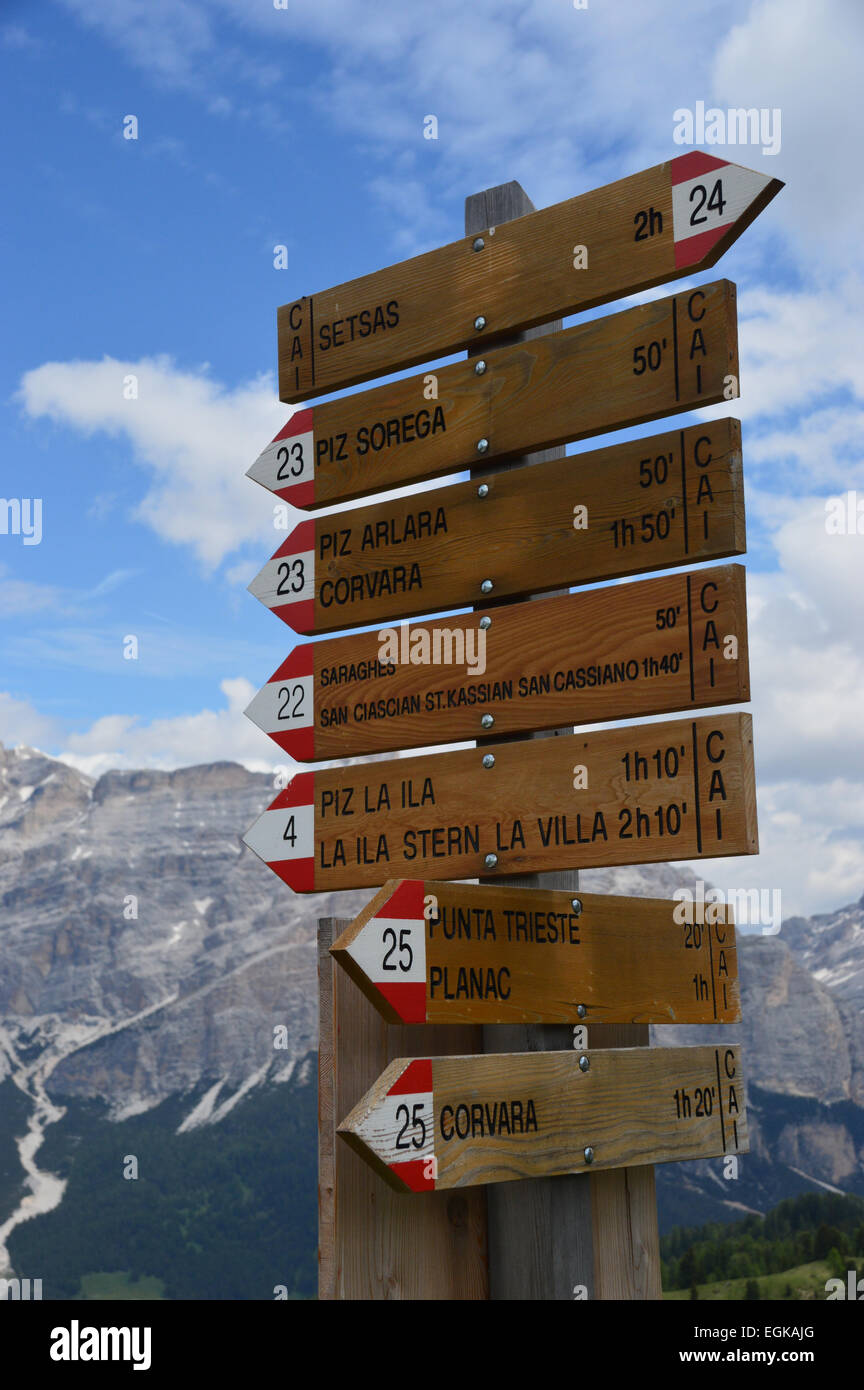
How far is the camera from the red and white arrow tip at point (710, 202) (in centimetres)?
400

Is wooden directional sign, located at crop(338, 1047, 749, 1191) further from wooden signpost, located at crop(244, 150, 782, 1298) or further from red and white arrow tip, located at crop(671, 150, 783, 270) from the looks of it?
red and white arrow tip, located at crop(671, 150, 783, 270)

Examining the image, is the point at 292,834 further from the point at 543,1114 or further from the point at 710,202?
the point at 710,202

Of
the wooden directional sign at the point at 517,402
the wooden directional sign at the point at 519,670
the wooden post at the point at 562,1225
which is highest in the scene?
the wooden directional sign at the point at 517,402

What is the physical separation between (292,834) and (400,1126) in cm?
138

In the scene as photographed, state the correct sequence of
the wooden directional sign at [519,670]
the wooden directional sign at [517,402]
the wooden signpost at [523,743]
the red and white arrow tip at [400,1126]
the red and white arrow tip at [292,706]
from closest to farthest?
the red and white arrow tip at [400,1126] < the wooden signpost at [523,743] < the wooden directional sign at [519,670] < the wooden directional sign at [517,402] < the red and white arrow tip at [292,706]

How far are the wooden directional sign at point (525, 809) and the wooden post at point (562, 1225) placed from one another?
0.17 m

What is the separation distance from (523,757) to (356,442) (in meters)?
1.38

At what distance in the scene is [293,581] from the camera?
490 centimetres

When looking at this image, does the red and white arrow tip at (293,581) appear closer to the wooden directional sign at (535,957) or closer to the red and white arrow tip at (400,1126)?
the wooden directional sign at (535,957)

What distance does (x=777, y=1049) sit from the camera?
176625mm

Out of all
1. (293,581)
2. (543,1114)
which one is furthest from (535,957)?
(293,581)

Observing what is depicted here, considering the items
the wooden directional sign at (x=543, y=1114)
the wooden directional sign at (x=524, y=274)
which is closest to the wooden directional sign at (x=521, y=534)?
the wooden directional sign at (x=524, y=274)

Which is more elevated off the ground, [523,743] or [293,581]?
[293,581]
